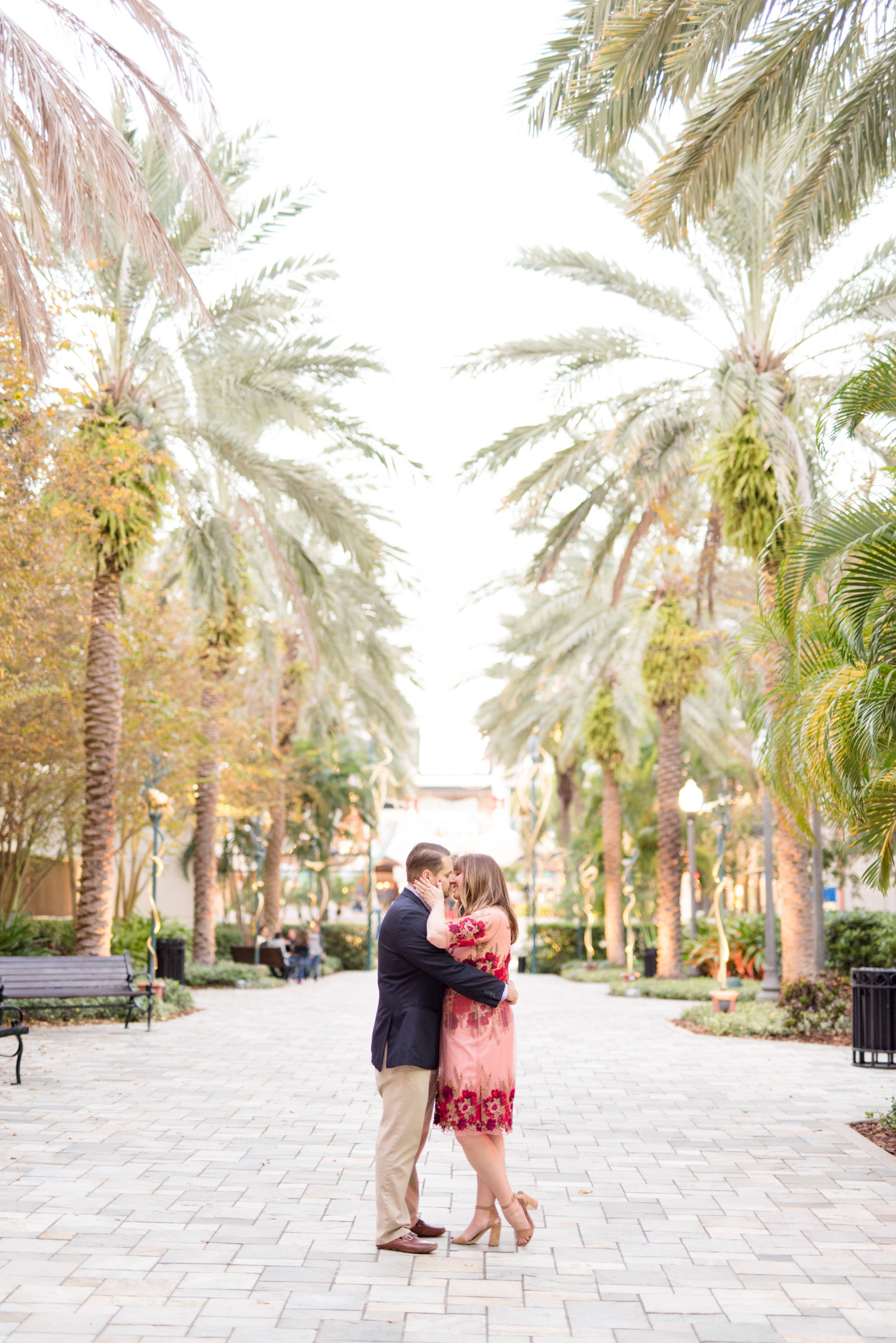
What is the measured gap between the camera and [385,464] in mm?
16875

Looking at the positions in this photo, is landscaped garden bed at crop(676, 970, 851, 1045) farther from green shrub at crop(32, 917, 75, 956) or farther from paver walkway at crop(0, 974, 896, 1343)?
green shrub at crop(32, 917, 75, 956)

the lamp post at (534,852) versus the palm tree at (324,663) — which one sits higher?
the palm tree at (324,663)

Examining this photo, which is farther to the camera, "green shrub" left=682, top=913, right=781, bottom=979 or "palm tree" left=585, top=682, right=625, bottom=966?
"palm tree" left=585, top=682, right=625, bottom=966

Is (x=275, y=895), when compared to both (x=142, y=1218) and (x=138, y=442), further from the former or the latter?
(x=142, y=1218)

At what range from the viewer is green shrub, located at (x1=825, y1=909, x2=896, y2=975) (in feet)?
51.4

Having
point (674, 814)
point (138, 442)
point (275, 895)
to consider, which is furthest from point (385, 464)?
point (275, 895)

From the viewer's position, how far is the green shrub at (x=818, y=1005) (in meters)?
14.4

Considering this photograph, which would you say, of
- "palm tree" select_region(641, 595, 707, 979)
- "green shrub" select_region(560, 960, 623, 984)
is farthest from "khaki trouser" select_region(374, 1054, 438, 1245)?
"green shrub" select_region(560, 960, 623, 984)

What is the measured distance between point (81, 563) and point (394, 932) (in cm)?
1215

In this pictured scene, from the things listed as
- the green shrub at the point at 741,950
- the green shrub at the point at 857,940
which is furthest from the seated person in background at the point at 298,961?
the green shrub at the point at 857,940

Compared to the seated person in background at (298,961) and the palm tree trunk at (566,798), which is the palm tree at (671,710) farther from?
the palm tree trunk at (566,798)

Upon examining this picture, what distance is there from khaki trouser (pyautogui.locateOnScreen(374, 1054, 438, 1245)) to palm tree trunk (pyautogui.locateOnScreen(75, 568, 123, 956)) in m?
→ 11.2

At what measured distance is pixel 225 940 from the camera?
98.4 feet

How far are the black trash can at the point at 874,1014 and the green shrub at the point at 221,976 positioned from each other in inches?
515
